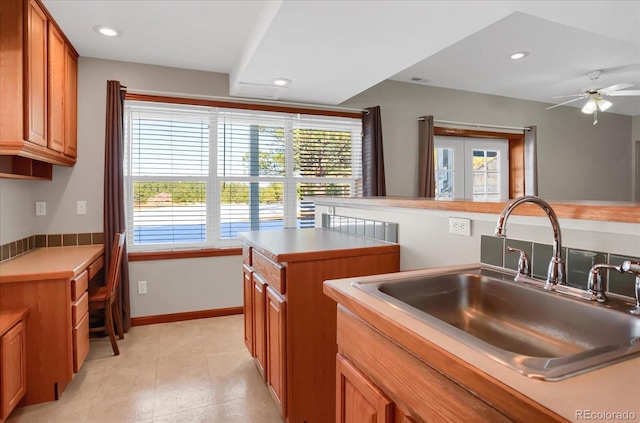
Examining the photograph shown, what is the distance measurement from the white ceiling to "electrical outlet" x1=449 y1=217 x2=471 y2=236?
1248 millimetres

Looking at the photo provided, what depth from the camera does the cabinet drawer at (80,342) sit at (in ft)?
7.72

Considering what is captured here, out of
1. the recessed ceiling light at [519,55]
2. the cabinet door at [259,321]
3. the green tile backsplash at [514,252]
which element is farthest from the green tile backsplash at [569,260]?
the recessed ceiling light at [519,55]

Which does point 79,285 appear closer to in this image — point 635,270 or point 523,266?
point 523,266

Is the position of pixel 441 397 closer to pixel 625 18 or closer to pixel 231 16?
pixel 625 18

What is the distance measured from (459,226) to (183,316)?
3.03 meters

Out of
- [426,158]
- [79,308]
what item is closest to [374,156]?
[426,158]

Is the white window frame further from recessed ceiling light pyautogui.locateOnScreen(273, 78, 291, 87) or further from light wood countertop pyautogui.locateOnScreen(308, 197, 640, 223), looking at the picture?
light wood countertop pyautogui.locateOnScreen(308, 197, 640, 223)

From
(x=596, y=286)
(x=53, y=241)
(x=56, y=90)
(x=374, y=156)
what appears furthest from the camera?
(x=374, y=156)

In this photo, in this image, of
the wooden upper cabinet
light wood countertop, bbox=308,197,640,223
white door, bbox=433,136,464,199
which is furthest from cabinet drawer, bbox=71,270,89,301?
white door, bbox=433,136,464,199

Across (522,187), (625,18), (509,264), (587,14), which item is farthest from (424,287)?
(522,187)

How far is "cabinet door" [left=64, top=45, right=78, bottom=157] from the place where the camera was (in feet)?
9.85

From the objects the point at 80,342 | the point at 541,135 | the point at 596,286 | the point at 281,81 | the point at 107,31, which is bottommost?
the point at 80,342

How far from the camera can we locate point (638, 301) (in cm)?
90

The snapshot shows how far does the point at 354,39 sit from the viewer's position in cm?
245
